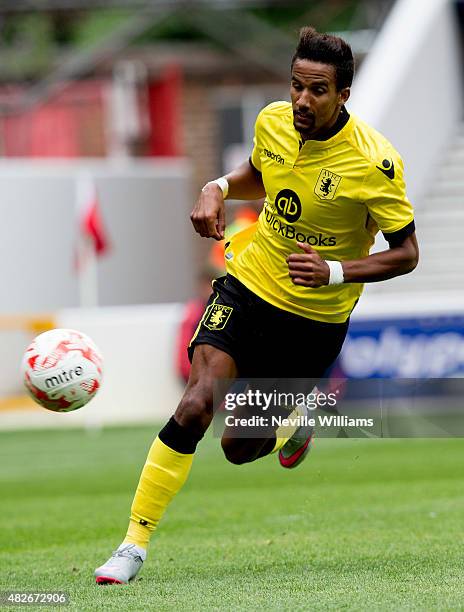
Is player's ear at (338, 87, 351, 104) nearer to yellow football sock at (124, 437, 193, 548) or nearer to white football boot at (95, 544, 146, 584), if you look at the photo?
yellow football sock at (124, 437, 193, 548)

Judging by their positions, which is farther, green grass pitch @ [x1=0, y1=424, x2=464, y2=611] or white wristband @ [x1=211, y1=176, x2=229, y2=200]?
white wristband @ [x1=211, y1=176, x2=229, y2=200]

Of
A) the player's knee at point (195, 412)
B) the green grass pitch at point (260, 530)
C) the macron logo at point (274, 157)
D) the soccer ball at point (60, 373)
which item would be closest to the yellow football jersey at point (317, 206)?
the macron logo at point (274, 157)

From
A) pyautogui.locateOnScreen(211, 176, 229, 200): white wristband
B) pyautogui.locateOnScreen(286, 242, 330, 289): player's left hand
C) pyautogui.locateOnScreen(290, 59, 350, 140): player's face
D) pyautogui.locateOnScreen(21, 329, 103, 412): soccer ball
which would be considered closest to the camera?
pyautogui.locateOnScreen(286, 242, 330, 289): player's left hand

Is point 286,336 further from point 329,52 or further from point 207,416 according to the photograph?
point 329,52

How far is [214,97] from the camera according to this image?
30.2 meters

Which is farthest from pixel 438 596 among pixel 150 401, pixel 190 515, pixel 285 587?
pixel 150 401

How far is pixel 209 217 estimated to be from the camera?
693 cm

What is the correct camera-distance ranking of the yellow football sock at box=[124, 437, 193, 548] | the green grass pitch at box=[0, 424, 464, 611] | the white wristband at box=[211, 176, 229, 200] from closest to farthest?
1. the green grass pitch at box=[0, 424, 464, 611]
2. the yellow football sock at box=[124, 437, 193, 548]
3. the white wristband at box=[211, 176, 229, 200]

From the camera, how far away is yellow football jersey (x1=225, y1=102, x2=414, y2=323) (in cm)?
679

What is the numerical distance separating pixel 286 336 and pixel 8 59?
25962 mm

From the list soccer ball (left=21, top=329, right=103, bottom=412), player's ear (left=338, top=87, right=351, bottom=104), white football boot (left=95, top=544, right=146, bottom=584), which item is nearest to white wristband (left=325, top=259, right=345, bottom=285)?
player's ear (left=338, top=87, right=351, bottom=104)

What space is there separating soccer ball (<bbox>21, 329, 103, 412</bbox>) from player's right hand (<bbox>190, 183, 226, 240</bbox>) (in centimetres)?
88

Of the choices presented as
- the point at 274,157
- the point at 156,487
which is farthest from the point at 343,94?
the point at 156,487

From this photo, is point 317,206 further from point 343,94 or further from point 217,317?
point 217,317
